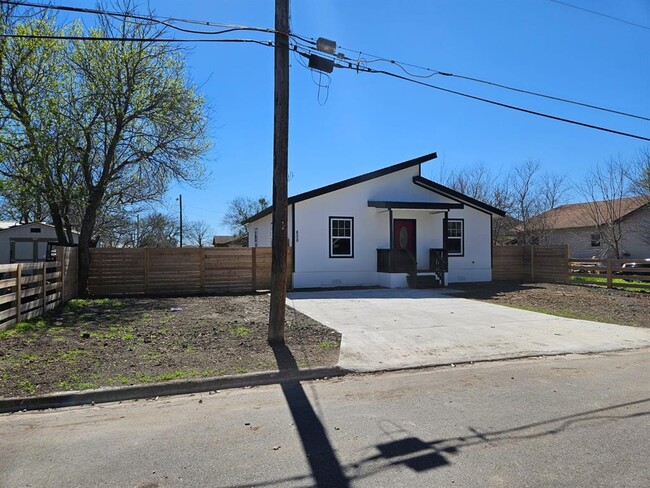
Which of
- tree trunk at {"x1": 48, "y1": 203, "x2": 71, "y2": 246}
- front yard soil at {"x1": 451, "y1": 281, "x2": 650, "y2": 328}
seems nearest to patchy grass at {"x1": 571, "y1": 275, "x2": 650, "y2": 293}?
front yard soil at {"x1": 451, "y1": 281, "x2": 650, "y2": 328}

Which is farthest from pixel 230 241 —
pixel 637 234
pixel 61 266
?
pixel 61 266

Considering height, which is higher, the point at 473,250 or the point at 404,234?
the point at 404,234

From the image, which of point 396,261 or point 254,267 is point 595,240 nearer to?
point 396,261

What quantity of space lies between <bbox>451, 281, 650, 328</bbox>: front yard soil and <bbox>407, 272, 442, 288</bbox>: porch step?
34.0 inches

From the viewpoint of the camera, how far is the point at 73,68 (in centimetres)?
1466

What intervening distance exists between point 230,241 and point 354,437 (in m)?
55.1

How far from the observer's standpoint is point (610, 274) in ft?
62.7

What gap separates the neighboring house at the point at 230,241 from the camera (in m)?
50.2

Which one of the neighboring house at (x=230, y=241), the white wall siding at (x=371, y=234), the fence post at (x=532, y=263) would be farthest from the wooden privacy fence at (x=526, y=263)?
the neighboring house at (x=230, y=241)

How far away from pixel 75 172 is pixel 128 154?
6.09 feet

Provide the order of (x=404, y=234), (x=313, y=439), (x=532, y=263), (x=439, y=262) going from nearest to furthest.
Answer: (x=313, y=439) < (x=439, y=262) < (x=404, y=234) < (x=532, y=263)

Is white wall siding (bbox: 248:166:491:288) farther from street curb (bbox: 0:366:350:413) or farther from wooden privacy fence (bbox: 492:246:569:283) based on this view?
street curb (bbox: 0:366:350:413)

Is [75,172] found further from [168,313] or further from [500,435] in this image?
[500,435]

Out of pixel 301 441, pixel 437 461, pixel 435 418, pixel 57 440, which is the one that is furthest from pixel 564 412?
pixel 57 440
